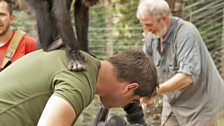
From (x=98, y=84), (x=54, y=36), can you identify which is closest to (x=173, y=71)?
(x=54, y=36)

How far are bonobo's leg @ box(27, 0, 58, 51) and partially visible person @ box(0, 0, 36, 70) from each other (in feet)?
2.28

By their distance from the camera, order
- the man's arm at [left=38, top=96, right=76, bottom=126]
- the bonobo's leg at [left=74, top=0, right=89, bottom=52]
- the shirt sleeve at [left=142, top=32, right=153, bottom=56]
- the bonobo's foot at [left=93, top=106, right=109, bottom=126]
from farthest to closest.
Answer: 1. the shirt sleeve at [left=142, top=32, right=153, bottom=56]
2. the bonobo's leg at [left=74, top=0, right=89, bottom=52]
3. the bonobo's foot at [left=93, top=106, right=109, bottom=126]
4. the man's arm at [left=38, top=96, right=76, bottom=126]

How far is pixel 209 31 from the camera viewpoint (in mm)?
7207

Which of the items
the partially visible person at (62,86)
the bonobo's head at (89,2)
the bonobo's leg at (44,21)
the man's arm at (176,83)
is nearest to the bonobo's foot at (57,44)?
the bonobo's leg at (44,21)

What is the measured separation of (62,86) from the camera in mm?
2230

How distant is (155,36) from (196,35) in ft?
1.00

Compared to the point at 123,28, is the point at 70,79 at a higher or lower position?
higher

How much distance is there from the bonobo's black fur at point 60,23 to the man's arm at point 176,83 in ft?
2.38

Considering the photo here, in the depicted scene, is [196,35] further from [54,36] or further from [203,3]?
[203,3]

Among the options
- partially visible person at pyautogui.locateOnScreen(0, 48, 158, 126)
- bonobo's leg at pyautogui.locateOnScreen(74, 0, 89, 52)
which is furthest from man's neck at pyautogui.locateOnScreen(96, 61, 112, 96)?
bonobo's leg at pyautogui.locateOnScreen(74, 0, 89, 52)

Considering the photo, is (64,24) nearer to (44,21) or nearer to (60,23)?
(60,23)

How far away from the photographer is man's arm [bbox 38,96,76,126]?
2.12m

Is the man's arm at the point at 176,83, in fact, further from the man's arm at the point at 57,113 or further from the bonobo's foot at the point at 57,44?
the man's arm at the point at 57,113

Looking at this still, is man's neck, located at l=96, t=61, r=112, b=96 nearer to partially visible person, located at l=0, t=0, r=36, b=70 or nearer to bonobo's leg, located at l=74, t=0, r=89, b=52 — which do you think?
bonobo's leg, located at l=74, t=0, r=89, b=52
